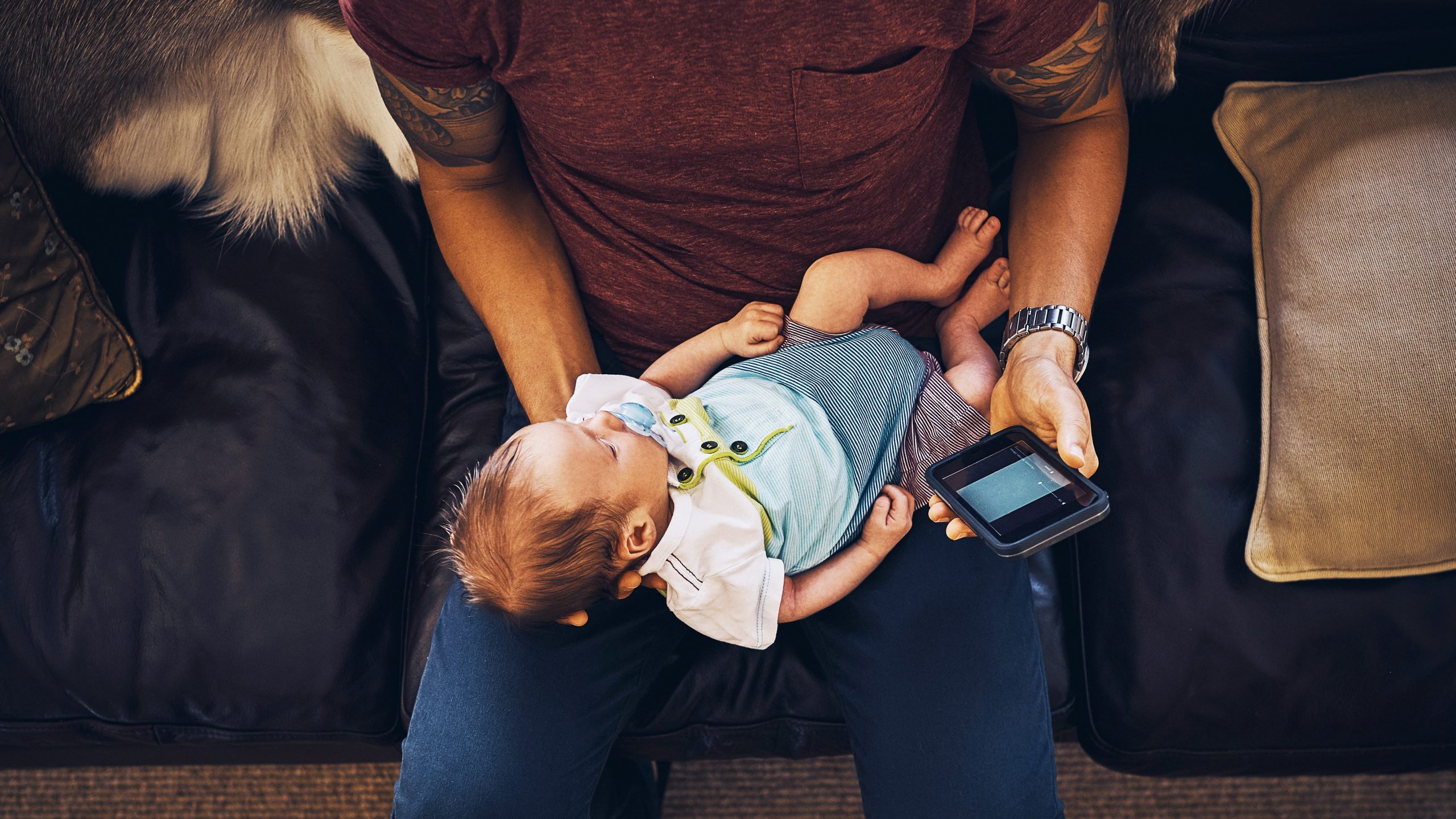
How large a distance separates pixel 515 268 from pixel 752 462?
41 cm

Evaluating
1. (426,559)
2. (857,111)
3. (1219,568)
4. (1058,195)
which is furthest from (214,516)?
(1219,568)

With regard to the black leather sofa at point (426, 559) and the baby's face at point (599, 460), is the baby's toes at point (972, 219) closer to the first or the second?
the black leather sofa at point (426, 559)

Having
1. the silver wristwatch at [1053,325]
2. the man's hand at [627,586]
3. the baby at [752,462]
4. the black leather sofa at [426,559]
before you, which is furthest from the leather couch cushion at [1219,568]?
the man's hand at [627,586]

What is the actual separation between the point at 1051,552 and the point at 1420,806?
0.95m

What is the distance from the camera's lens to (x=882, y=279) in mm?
1052

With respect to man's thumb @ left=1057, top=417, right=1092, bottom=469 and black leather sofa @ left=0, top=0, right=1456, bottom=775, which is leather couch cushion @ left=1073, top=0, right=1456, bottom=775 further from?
man's thumb @ left=1057, top=417, right=1092, bottom=469

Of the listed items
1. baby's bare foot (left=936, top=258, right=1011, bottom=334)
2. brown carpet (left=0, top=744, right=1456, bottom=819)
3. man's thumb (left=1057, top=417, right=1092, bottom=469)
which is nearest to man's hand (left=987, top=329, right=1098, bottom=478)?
man's thumb (left=1057, top=417, right=1092, bottom=469)

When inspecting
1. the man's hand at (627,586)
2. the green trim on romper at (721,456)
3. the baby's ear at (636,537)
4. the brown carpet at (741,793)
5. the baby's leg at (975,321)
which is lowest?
the brown carpet at (741,793)

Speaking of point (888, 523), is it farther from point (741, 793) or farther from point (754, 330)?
point (741, 793)

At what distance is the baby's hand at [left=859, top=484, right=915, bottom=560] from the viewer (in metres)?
0.99

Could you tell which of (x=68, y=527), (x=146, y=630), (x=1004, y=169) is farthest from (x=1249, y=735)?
(x=68, y=527)

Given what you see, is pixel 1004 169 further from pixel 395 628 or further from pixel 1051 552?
pixel 395 628

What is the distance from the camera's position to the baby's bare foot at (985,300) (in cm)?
114

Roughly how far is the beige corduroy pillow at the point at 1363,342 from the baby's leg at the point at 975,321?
12.9 inches
